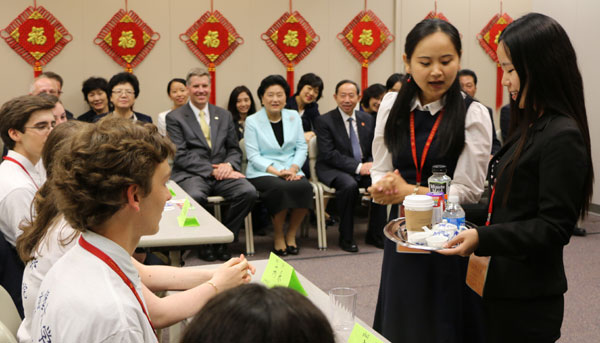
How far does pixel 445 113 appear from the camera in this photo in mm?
1953

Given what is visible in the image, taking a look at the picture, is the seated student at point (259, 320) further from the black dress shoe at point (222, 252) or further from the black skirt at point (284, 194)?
the black skirt at point (284, 194)

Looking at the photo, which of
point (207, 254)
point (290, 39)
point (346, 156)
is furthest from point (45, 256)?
point (290, 39)

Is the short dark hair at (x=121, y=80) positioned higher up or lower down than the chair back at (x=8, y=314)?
higher up

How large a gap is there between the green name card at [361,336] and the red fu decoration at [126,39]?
5.46 meters

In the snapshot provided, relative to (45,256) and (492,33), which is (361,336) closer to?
(45,256)

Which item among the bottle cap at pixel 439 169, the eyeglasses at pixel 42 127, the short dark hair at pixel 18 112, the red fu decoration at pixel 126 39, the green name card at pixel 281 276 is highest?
the red fu decoration at pixel 126 39

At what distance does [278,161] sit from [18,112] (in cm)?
284

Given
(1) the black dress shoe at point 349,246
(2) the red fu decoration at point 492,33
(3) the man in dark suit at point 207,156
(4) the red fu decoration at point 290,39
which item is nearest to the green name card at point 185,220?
(3) the man in dark suit at point 207,156

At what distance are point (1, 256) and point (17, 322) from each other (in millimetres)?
499

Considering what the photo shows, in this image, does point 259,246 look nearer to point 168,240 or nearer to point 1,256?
point 168,240

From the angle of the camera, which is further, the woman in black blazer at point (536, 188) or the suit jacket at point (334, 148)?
the suit jacket at point (334, 148)

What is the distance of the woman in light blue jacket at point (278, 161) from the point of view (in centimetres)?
490

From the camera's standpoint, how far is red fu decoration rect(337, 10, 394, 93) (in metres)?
6.93

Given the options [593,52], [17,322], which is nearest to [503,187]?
[17,322]
